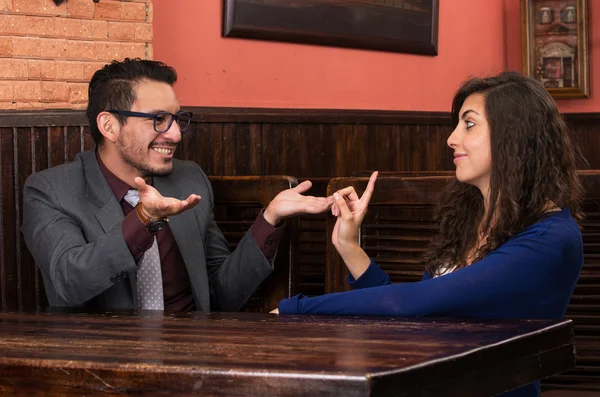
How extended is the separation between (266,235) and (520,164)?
820 millimetres

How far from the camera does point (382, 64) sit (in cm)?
548

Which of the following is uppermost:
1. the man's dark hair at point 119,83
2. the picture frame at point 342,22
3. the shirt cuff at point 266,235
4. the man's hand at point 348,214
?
the picture frame at point 342,22

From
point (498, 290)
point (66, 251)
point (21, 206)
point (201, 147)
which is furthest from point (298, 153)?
point (498, 290)

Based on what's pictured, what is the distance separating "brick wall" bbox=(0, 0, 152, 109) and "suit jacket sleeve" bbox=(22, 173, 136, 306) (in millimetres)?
828

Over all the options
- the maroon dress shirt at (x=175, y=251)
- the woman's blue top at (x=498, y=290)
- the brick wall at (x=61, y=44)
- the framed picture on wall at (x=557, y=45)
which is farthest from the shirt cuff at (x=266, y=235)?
the framed picture on wall at (x=557, y=45)

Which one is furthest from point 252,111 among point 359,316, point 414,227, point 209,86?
point 359,316

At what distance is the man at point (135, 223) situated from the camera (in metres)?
2.45

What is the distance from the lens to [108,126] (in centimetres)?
288

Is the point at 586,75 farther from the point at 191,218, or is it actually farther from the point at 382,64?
the point at 191,218

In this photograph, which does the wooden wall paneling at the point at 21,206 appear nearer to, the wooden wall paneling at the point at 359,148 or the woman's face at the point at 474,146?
the woman's face at the point at 474,146

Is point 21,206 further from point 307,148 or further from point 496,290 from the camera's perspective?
point 496,290

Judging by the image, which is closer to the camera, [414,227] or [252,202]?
[414,227]

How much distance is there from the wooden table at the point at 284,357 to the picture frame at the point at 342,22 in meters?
3.12

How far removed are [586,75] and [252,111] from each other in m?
2.54
